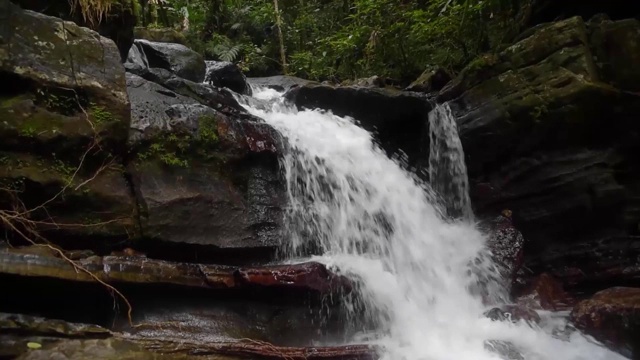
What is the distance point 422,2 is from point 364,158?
677 cm

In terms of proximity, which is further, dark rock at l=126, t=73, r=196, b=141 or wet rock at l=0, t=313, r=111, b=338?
dark rock at l=126, t=73, r=196, b=141

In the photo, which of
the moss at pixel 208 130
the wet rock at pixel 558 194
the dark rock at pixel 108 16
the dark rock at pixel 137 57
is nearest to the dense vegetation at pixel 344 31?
the dark rock at pixel 137 57

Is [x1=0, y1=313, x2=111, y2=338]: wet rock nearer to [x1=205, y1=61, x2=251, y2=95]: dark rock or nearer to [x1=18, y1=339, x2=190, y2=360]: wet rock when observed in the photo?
[x1=18, y1=339, x2=190, y2=360]: wet rock

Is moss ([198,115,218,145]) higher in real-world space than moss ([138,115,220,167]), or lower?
higher

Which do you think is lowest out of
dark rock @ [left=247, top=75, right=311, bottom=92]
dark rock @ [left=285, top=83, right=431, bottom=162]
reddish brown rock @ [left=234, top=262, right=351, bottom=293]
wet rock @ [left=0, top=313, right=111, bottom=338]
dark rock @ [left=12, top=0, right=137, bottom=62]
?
wet rock @ [left=0, top=313, right=111, bottom=338]

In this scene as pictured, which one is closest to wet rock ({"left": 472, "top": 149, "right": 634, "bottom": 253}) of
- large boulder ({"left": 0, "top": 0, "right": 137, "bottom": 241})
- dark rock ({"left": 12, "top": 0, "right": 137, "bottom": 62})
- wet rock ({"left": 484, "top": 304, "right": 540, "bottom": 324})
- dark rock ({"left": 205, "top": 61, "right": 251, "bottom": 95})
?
wet rock ({"left": 484, "top": 304, "right": 540, "bottom": 324})

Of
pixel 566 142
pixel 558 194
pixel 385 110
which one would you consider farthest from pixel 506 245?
pixel 385 110

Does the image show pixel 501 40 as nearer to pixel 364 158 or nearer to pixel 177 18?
pixel 364 158

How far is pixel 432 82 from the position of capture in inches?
348

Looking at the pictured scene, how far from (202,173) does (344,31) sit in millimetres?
7806

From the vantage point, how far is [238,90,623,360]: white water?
16.9 feet

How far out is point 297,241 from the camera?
18.8 ft

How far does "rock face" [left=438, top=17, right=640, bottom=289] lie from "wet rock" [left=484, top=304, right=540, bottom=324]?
168cm

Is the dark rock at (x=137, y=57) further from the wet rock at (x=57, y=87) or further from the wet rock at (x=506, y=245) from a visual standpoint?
the wet rock at (x=506, y=245)
